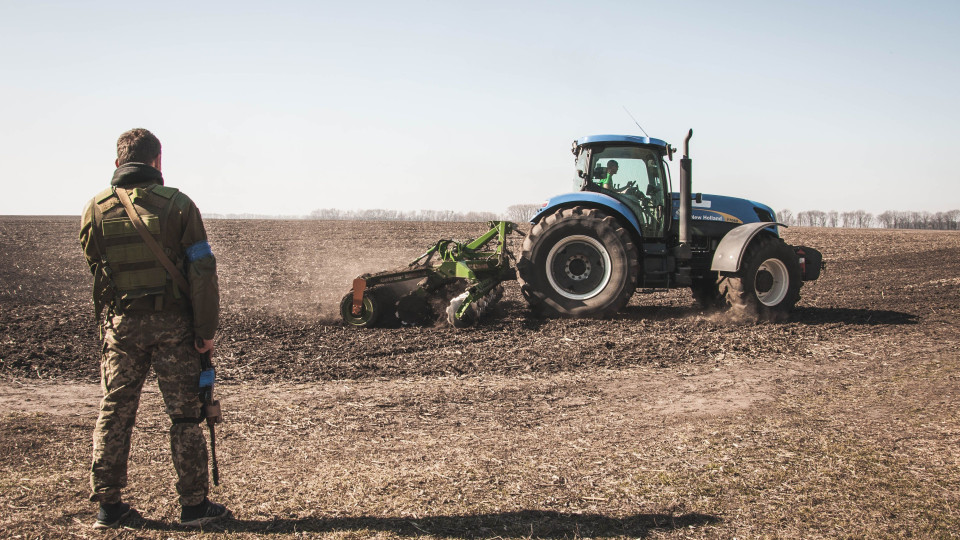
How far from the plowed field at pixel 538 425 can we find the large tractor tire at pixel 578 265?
1.16 ft

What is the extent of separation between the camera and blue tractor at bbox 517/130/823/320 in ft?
30.7

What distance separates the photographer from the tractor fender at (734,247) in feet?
29.8

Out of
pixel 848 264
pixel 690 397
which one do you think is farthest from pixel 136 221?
pixel 848 264

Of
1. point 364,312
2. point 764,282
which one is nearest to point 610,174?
point 764,282

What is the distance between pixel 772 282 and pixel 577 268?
2.66m

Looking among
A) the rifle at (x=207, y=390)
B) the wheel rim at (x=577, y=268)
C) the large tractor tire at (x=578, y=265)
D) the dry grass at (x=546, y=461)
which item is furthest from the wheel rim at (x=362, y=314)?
the rifle at (x=207, y=390)

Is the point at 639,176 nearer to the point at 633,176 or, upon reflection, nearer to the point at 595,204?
the point at 633,176

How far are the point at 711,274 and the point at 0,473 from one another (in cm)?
880

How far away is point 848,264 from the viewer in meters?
18.6

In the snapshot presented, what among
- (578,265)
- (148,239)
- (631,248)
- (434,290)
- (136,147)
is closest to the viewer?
(148,239)

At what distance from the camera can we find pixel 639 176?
9.75 metres

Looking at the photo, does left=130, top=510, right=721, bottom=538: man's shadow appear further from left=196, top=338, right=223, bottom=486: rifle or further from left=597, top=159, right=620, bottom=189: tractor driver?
left=597, top=159, right=620, bottom=189: tractor driver

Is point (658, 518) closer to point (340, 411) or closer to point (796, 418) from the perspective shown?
point (796, 418)

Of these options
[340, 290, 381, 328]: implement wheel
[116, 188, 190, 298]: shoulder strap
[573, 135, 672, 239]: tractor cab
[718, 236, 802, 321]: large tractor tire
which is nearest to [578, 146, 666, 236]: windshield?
[573, 135, 672, 239]: tractor cab
